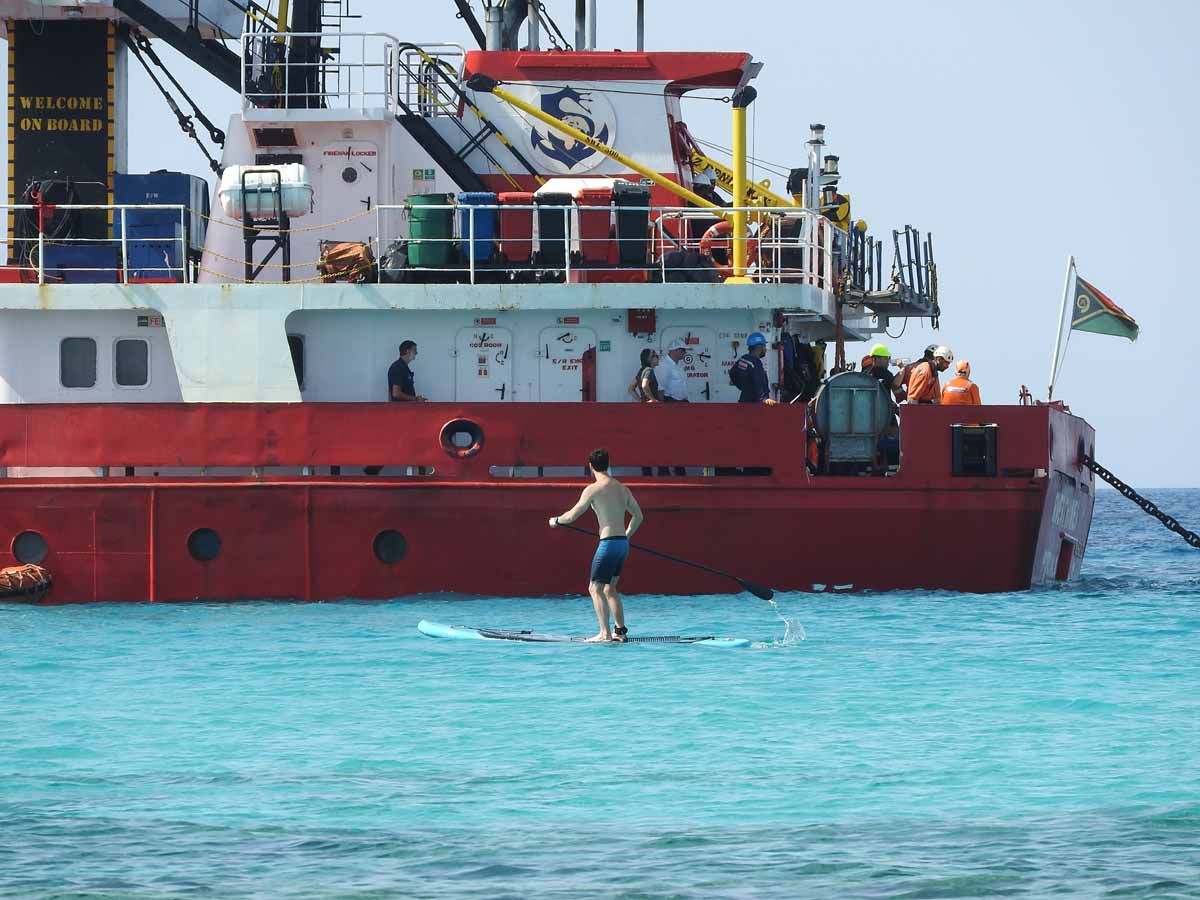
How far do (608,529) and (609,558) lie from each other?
303mm

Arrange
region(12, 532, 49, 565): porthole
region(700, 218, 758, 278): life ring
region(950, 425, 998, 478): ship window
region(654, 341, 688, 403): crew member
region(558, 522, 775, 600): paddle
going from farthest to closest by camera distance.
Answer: region(700, 218, 758, 278): life ring, region(654, 341, 688, 403): crew member, region(12, 532, 49, 565): porthole, region(950, 425, 998, 478): ship window, region(558, 522, 775, 600): paddle

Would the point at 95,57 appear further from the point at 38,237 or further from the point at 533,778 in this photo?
the point at 533,778

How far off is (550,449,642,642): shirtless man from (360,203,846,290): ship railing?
4.16 meters

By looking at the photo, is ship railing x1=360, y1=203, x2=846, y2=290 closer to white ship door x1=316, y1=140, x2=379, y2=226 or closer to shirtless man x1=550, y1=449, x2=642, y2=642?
white ship door x1=316, y1=140, x2=379, y2=226

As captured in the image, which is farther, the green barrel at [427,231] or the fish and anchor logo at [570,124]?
the fish and anchor logo at [570,124]

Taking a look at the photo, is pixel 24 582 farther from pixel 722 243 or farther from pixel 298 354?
pixel 722 243

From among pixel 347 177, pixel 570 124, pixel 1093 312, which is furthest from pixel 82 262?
pixel 1093 312

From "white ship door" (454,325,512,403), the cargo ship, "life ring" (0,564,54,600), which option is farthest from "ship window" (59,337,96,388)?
"white ship door" (454,325,512,403)

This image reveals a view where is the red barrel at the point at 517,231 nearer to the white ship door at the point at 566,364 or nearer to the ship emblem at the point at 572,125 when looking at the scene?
the white ship door at the point at 566,364

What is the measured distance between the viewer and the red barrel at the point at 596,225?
67.3 ft

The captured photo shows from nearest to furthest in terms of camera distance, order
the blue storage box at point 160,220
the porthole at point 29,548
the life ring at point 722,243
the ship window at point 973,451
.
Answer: the ship window at point 973,451 < the porthole at point 29,548 < the life ring at point 722,243 < the blue storage box at point 160,220

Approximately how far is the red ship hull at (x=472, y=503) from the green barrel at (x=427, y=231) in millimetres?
1694

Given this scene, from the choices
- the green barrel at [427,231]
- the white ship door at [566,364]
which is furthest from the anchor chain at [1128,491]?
the green barrel at [427,231]

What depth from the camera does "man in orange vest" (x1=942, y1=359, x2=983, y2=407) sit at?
20625 millimetres
